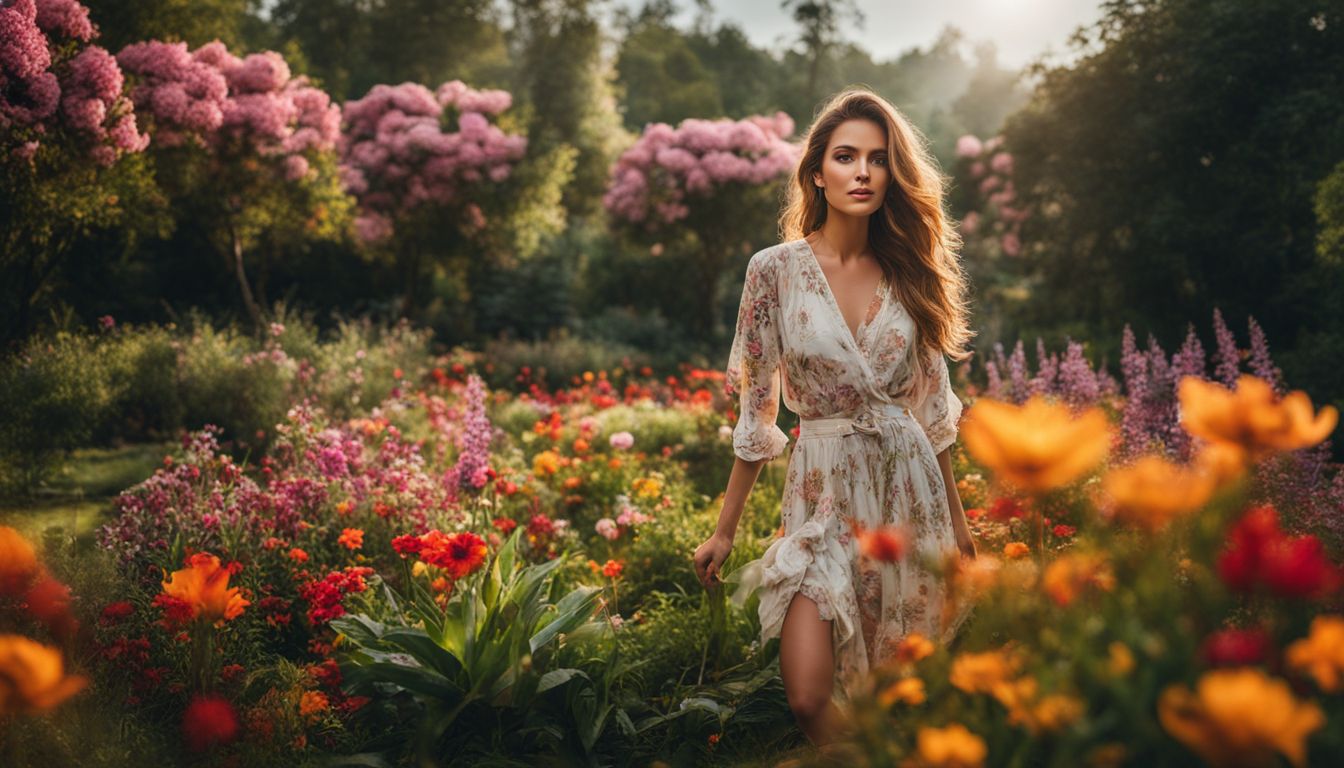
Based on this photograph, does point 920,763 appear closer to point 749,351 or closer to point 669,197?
point 749,351

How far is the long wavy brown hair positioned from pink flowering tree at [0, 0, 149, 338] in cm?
366

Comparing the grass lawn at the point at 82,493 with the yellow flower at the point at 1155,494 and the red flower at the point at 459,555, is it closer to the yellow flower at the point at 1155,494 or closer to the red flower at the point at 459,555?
the red flower at the point at 459,555

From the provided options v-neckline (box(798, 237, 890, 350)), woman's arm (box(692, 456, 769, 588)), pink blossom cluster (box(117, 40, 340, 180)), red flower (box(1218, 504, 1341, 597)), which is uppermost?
pink blossom cluster (box(117, 40, 340, 180))

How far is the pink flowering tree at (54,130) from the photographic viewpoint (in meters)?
3.96

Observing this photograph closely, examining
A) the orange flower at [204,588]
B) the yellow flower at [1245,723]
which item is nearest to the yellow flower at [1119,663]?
the yellow flower at [1245,723]

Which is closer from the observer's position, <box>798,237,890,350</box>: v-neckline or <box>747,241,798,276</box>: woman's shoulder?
<box>798,237,890,350</box>: v-neckline

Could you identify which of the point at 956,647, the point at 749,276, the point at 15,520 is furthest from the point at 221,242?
the point at 956,647

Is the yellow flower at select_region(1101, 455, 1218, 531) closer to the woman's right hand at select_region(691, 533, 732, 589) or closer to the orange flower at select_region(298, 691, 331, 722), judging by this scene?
the woman's right hand at select_region(691, 533, 732, 589)

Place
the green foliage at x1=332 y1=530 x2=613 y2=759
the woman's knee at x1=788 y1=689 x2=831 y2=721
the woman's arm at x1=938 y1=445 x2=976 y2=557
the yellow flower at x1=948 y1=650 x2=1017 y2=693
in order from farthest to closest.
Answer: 1. the woman's arm at x1=938 y1=445 x2=976 y2=557
2. the green foliage at x1=332 y1=530 x2=613 y2=759
3. the woman's knee at x1=788 y1=689 x2=831 y2=721
4. the yellow flower at x1=948 y1=650 x2=1017 y2=693

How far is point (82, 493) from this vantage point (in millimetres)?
5180

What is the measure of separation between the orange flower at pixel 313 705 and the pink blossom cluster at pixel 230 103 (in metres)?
5.15

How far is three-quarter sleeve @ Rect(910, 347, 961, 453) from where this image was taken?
264 cm

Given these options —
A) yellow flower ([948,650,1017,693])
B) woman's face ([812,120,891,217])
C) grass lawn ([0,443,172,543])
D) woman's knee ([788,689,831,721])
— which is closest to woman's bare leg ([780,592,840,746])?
woman's knee ([788,689,831,721])

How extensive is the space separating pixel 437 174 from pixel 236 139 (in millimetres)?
3129
